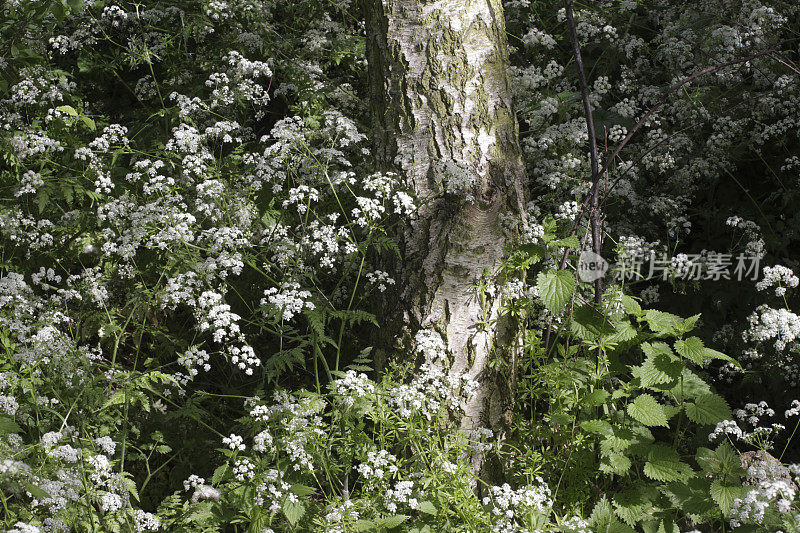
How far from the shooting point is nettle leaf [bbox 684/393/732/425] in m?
3.13

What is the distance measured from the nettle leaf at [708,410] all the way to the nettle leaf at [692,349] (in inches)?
8.2

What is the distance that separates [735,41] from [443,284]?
287 cm

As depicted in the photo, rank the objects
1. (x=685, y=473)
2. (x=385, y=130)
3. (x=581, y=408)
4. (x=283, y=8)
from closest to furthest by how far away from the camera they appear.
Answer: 1. (x=685, y=473)
2. (x=581, y=408)
3. (x=385, y=130)
4. (x=283, y=8)

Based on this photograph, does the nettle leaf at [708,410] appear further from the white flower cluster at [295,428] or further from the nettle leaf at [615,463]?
the white flower cluster at [295,428]

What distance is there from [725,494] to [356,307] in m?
2.33

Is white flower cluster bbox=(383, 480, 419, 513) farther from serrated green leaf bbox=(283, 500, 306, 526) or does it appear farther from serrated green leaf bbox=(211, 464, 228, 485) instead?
serrated green leaf bbox=(211, 464, 228, 485)

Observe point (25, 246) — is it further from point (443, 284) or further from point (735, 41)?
point (735, 41)

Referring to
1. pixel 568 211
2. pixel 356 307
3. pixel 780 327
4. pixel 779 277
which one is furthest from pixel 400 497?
pixel 779 277

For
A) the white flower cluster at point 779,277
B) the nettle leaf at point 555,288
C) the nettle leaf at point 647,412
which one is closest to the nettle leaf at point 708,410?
the nettle leaf at point 647,412

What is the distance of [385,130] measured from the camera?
13.0ft

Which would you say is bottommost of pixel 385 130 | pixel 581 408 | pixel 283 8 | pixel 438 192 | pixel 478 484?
pixel 478 484

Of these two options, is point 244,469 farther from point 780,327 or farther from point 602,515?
point 780,327

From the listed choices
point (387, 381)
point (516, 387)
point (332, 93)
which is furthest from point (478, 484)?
point (332, 93)

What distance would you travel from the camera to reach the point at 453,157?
382 cm
